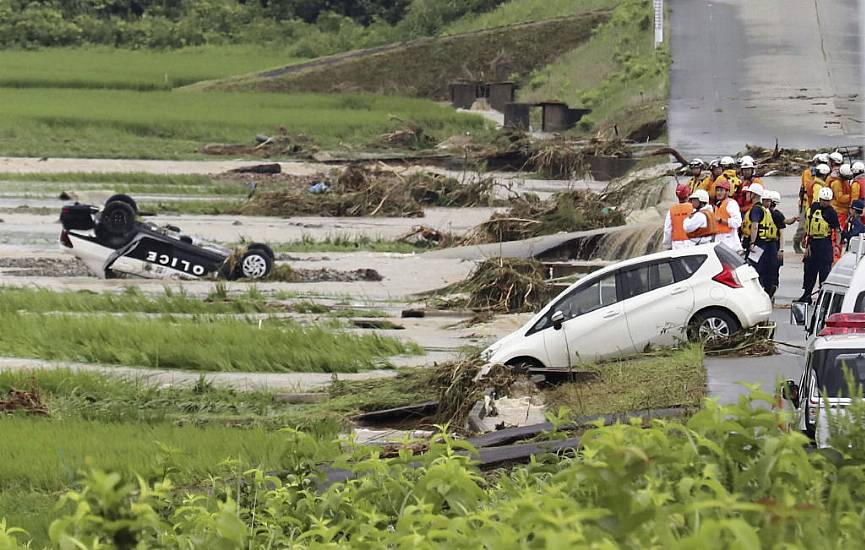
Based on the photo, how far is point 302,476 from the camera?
9.68 meters

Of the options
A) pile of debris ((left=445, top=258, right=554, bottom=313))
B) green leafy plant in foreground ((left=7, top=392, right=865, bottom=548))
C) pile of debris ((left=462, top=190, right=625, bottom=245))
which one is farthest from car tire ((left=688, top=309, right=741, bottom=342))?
pile of debris ((left=462, top=190, right=625, bottom=245))

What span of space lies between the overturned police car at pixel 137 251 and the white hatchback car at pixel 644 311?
12.4 m

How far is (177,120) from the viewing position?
6025 centimetres

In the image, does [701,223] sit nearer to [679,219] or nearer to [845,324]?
[679,219]

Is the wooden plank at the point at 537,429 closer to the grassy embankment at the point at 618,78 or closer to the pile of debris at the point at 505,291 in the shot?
the pile of debris at the point at 505,291

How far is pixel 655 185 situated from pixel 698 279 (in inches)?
678

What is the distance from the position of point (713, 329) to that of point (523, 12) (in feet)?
213

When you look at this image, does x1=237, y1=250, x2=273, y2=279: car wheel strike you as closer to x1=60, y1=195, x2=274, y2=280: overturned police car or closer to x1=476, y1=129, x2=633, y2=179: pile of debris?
x1=60, y1=195, x2=274, y2=280: overturned police car

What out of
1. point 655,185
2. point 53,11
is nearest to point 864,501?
point 655,185

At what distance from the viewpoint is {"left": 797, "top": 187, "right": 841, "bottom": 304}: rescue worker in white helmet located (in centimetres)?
2080

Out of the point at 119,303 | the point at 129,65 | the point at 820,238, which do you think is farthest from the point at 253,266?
the point at 129,65

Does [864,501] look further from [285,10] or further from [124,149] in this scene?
[285,10]

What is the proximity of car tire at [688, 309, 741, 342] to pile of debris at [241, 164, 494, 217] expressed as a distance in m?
23.9

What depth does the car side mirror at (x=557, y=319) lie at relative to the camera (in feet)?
60.2
